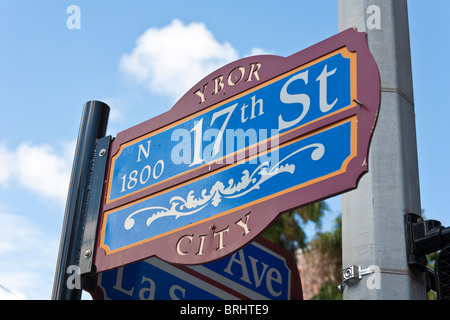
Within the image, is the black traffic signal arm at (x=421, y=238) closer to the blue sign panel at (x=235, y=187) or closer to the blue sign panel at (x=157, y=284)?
the blue sign panel at (x=235, y=187)

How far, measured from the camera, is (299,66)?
2869 millimetres

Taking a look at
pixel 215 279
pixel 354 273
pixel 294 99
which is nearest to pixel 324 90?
pixel 294 99

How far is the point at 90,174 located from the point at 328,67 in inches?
53.7

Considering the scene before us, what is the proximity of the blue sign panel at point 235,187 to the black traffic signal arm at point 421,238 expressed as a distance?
68 cm

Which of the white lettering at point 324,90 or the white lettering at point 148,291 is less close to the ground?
the white lettering at point 324,90

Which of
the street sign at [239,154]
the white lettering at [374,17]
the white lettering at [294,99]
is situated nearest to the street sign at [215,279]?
the street sign at [239,154]

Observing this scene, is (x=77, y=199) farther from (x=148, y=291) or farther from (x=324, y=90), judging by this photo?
(x=324, y=90)

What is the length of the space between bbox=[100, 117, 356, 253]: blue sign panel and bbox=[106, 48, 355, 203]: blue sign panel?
0.08 metres

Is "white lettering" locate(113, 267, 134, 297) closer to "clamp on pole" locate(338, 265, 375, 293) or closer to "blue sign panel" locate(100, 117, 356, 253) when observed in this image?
"blue sign panel" locate(100, 117, 356, 253)

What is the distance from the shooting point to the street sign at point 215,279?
3514 millimetres

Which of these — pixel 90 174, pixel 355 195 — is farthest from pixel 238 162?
pixel 90 174

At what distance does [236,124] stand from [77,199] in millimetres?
963

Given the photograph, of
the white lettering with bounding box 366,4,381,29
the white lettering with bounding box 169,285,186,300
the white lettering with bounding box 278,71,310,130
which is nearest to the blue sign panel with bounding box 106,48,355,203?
the white lettering with bounding box 278,71,310,130
